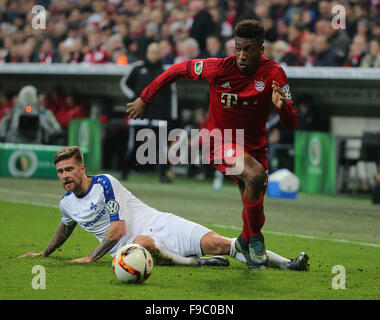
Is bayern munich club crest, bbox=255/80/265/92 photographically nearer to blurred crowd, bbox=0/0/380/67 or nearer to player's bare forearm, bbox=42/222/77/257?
player's bare forearm, bbox=42/222/77/257

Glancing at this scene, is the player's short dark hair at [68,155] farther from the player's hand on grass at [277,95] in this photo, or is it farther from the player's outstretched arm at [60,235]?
the player's hand on grass at [277,95]

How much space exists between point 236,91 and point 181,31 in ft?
40.6

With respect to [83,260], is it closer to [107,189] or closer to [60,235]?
[60,235]

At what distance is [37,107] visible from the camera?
17.2 meters

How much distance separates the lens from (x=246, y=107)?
20.9 feet

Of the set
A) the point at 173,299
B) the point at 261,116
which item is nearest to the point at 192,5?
the point at 261,116

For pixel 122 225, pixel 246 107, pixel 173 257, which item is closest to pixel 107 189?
pixel 122 225

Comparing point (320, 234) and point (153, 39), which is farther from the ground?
point (153, 39)

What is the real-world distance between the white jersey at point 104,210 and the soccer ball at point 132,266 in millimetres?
584

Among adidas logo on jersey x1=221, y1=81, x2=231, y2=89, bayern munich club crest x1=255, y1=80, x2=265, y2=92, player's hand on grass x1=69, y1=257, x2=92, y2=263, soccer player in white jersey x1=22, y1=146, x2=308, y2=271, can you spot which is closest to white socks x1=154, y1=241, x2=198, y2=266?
soccer player in white jersey x1=22, y1=146, x2=308, y2=271

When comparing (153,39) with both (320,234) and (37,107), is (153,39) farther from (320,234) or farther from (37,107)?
(320,234)

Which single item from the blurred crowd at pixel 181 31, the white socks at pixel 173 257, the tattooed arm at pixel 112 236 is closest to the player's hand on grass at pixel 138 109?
the tattooed arm at pixel 112 236

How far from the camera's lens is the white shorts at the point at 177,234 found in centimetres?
654
